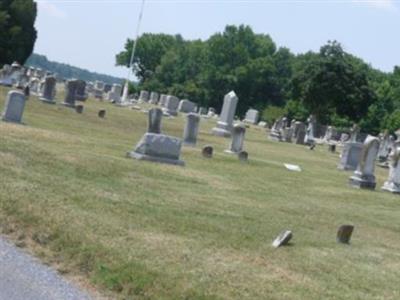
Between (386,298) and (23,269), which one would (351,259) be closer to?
(386,298)

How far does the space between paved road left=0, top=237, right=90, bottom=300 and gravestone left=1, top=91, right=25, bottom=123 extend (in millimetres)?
12913

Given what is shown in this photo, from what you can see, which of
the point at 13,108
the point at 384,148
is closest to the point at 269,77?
the point at 384,148

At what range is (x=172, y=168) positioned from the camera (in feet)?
57.2

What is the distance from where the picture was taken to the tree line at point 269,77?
60500mm

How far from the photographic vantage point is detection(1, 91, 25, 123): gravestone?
2103cm

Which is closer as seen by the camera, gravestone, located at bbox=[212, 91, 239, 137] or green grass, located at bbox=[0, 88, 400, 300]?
green grass, located at bbox=[0, 88, 400, 300]

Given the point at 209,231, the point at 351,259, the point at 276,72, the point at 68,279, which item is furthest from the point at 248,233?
the point at 276,72

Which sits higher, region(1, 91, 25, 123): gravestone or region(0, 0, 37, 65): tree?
region(0, 0, 37, 65): tree

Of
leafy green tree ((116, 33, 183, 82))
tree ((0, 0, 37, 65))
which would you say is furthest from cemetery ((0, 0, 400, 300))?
leafy green tree ((116, 33, 183, 82))

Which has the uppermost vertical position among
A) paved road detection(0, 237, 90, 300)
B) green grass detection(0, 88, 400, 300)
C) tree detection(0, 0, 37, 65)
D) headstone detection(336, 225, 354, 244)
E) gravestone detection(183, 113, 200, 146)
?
tree detection(0, 0, 37, 65)

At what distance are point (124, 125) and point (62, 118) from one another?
11.8 ft

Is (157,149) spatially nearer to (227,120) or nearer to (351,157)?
(351,157)

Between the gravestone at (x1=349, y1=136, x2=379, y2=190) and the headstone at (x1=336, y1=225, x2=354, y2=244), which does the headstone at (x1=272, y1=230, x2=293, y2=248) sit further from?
the gravestone at (x1=349, y1=136, x2=379, y2=190)

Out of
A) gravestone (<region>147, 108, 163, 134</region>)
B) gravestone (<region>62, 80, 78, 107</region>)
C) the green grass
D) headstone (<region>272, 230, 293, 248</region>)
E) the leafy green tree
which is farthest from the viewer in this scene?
the leafy green tree
